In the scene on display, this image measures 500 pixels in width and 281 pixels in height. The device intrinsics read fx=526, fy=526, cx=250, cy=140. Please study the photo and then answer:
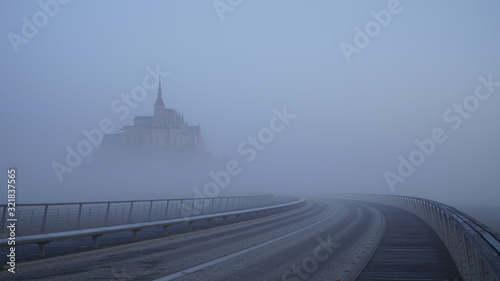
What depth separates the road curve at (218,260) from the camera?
1058 centimetres

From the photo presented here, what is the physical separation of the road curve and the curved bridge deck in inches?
16.3

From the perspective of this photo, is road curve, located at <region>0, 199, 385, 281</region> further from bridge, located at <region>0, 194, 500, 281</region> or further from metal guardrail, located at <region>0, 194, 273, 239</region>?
metal guardrail, located at <region>0, 194, 273, 239</region>

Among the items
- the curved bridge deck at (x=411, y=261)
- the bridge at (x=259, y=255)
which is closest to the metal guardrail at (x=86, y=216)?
the bridge at (x=259, y=255)

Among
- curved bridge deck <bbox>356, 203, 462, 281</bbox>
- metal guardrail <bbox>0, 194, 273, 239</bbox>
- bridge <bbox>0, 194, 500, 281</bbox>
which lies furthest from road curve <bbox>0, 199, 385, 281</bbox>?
metal guardrail <bbox>0, 194, 273, 239</bbox>

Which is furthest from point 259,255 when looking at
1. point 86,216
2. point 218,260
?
point 86,216

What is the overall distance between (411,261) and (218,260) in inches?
190

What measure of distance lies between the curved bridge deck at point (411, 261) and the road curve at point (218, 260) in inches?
16.3

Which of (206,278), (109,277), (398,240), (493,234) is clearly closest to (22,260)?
(109,277)

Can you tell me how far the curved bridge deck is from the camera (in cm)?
1092

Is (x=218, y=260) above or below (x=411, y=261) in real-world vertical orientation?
below

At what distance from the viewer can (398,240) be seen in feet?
60.8

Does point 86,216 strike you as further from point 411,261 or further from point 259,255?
point 411,261

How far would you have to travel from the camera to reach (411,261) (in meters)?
13.2

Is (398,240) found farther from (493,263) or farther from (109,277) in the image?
(493,263)
